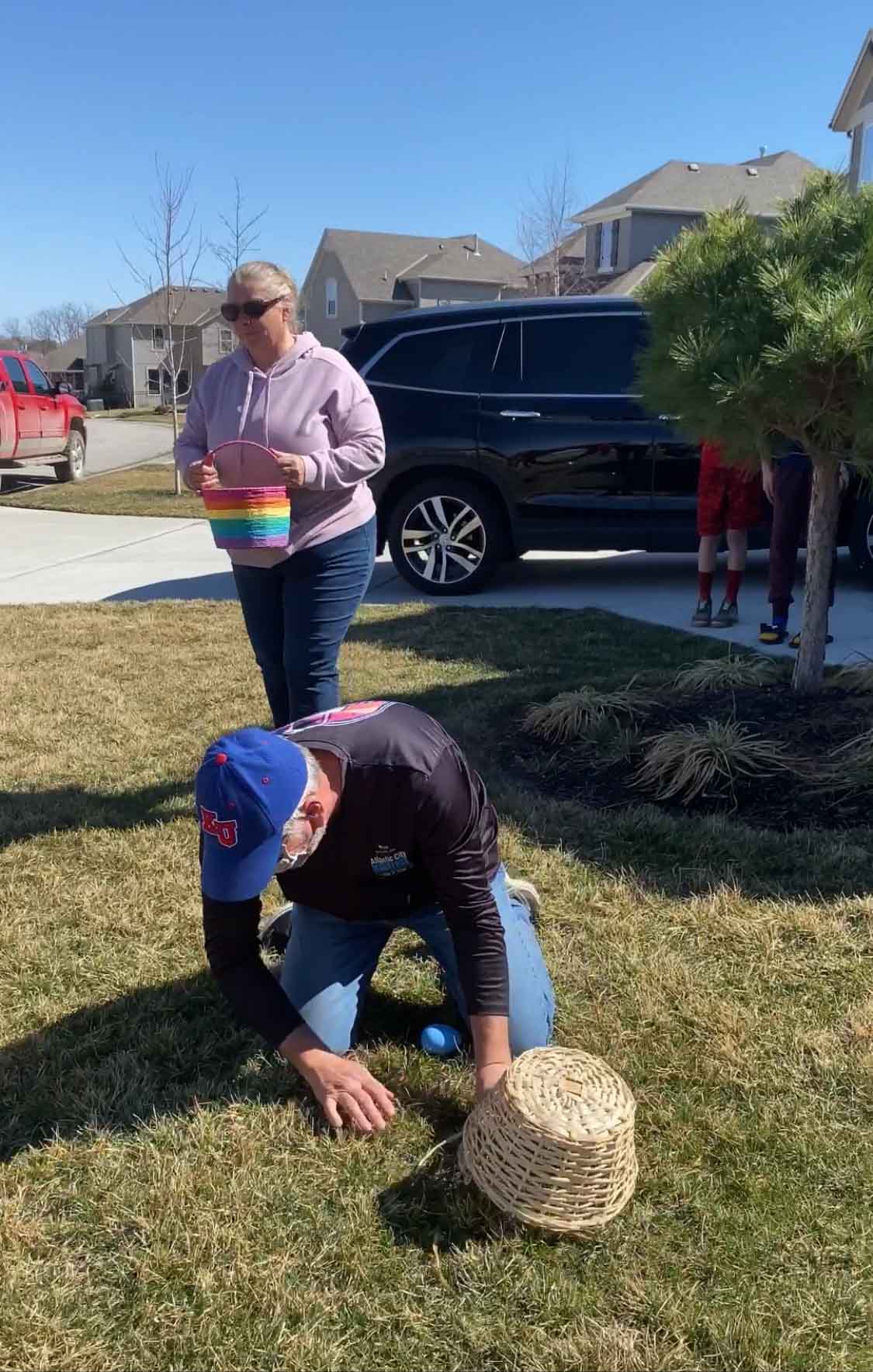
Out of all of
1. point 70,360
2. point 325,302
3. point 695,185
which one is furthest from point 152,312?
point 695,185

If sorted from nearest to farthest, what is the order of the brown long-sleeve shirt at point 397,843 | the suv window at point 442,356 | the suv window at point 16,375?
1. the brown long-sleeve shirt at point 397,843
2. the suv window at point 442,356
3. the suv window at point 16,375

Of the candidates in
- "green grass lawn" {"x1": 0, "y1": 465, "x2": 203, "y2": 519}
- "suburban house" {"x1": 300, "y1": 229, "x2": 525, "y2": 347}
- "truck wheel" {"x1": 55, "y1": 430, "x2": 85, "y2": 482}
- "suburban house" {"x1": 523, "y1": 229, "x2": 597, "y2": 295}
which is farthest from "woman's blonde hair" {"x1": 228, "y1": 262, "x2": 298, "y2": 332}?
"suburban house" {"x1": 300, "y1": 229, "x2": 525, "y2": 347}

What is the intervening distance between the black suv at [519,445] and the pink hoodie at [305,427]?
4.05 meters

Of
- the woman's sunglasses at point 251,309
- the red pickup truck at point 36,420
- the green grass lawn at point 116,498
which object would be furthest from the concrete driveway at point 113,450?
the woman's sunglasses at point 251,309

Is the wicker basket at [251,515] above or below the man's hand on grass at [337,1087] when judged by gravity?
above

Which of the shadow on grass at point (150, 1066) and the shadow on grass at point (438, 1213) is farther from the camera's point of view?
the shadow on grass at point (150, 1066)

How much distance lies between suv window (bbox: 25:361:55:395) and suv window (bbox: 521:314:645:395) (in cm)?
1163

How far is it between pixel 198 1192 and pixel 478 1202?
541 millimetres

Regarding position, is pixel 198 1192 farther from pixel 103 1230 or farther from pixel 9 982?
pixel 9 982

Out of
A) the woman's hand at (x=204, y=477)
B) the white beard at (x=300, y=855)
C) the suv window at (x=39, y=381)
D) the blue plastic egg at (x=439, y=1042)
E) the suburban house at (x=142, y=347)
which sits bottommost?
the blue plastic egg at (x=439, y=1042)

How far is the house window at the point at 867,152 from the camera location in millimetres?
24656

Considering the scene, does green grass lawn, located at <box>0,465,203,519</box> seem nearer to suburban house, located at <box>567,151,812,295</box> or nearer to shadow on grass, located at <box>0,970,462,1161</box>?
shadow on grass, located at <box>0,970,462,1161</box>

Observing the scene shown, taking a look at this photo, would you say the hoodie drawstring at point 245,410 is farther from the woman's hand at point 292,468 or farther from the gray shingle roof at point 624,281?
the gray shingle roof at point 624,281

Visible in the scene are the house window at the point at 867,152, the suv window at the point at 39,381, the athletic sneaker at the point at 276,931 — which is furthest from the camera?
the house window at the point at 867,152
